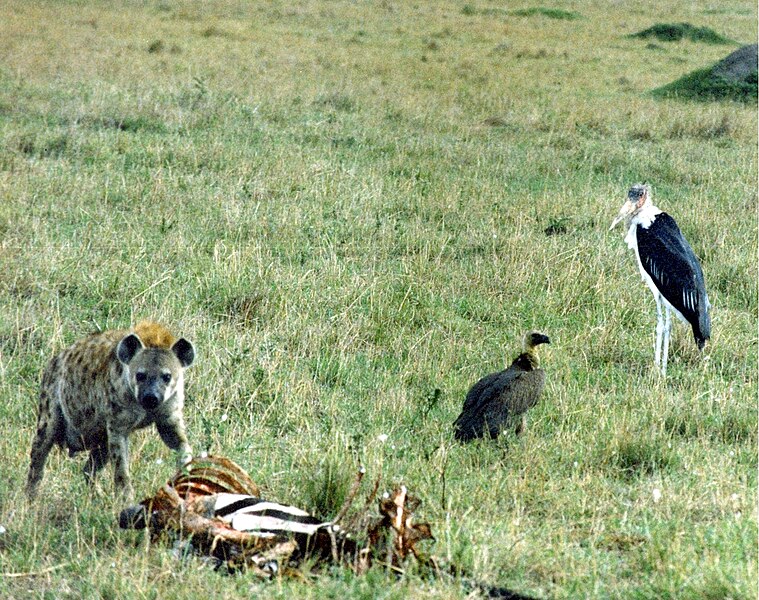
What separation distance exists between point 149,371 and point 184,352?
0.86 ft

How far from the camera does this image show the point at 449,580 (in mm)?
3826

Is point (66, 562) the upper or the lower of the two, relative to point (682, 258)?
lower

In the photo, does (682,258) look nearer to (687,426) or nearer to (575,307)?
(575,307)

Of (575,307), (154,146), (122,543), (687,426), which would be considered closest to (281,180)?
(154,146)

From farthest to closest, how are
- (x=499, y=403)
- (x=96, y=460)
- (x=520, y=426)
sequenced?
1. (x=520, y=426)
2. (x=499, y=403)
3. (x=96, y=460)

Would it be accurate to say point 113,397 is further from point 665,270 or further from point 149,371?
point 665,270

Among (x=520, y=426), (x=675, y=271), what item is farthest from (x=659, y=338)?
(x=520, y=426)

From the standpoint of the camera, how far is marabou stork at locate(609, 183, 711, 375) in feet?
22.1

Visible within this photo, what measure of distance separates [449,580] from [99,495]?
4.94ft

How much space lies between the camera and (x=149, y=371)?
14.2ft

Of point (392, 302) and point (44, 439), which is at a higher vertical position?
point (44, 439)

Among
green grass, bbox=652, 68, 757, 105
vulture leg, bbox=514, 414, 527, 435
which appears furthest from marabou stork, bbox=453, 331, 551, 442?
green grass, bbox=652, 68, 757, 105

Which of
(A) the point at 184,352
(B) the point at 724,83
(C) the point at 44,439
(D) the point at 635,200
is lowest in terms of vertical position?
(C) the point at 44,439

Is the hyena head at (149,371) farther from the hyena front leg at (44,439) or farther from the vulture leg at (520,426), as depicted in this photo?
the vulture leg at (520,426)
